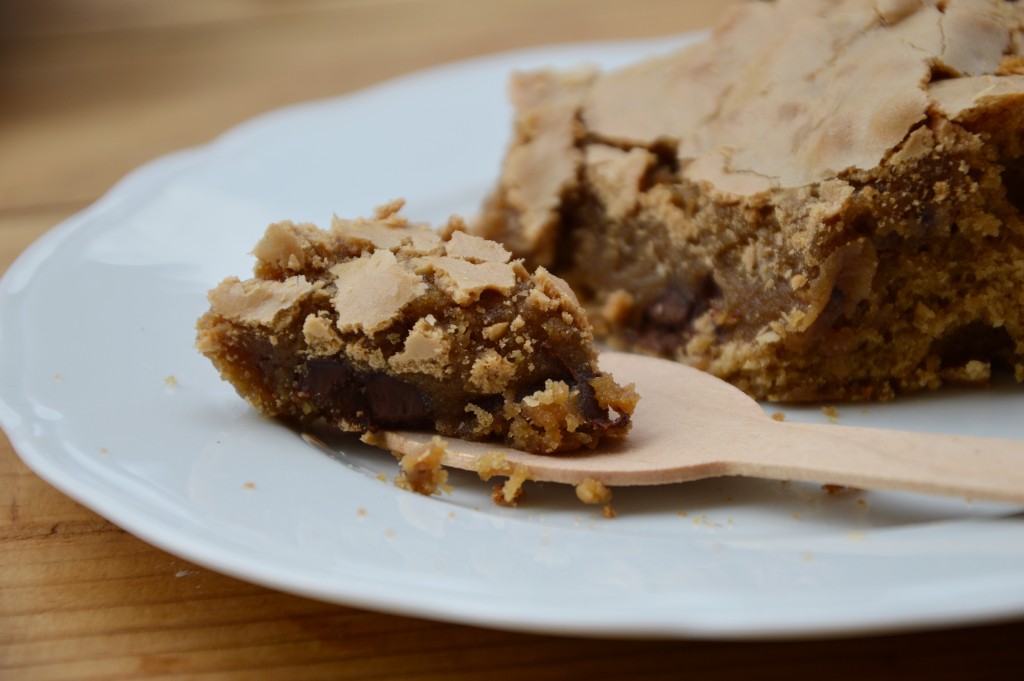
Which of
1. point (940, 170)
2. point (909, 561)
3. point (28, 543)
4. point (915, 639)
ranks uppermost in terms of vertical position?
point (940, 170)

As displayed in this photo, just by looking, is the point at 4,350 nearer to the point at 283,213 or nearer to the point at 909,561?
the point at 283,213

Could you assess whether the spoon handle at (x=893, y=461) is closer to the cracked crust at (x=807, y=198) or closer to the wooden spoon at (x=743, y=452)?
the wooden spoon at (x=743, y=452)

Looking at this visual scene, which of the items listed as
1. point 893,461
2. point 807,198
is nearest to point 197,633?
point 893,461

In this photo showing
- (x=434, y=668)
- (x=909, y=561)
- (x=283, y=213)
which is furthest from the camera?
(x=283, y=213)

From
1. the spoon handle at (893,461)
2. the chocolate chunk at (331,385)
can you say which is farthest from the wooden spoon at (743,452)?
the chocolate chunk at (331,385)

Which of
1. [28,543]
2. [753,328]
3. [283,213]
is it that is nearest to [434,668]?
[28,543]
